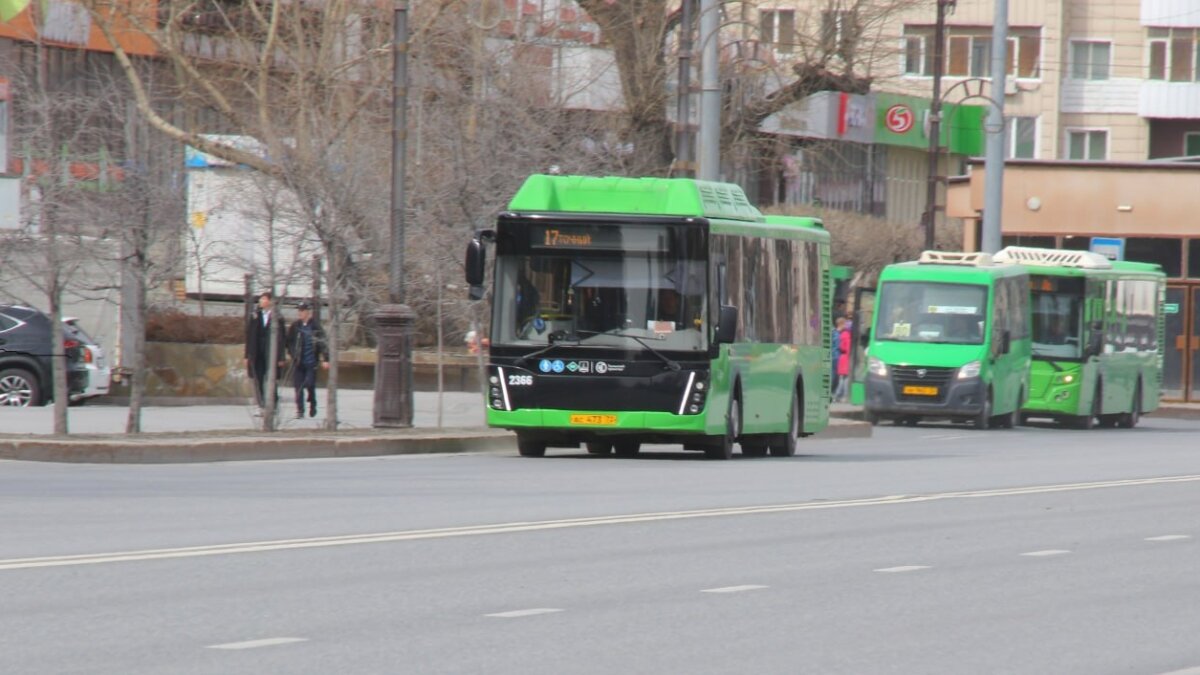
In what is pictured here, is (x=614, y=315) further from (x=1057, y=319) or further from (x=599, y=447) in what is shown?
(x=1057, y=319)

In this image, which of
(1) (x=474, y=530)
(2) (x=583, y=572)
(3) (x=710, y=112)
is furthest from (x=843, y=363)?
(2) (x=583, y=572)

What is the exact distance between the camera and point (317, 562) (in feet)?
41.1

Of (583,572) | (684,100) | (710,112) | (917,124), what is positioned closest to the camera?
(583,572)

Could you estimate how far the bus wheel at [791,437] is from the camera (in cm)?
2736

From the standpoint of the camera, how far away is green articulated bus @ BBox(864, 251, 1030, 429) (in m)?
38.1

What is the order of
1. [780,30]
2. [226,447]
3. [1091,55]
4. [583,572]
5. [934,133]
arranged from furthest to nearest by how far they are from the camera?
1. [1091,55]
2. [934,133]
3. [780,30]
4. [226,447]
5. [583,572]

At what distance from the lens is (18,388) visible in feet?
105

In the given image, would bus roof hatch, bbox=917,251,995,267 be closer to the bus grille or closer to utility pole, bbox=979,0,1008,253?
the bus grille

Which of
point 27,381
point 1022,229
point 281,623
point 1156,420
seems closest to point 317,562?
point 281,623

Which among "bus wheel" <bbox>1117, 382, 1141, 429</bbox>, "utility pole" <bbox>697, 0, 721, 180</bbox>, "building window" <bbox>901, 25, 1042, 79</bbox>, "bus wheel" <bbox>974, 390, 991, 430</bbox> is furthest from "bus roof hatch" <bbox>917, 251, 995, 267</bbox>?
"building window" <bbox>901, 25, 1042, 79</bbox>

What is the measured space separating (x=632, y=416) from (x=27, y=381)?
11403mm

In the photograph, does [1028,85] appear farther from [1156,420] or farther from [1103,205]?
[1156,420]

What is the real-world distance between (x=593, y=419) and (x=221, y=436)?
12.3 feet

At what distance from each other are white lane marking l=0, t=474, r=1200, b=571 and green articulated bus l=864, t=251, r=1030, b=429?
1724 centimetres
